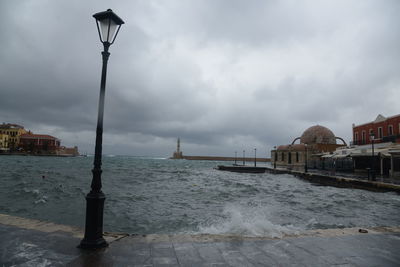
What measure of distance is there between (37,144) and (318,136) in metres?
113

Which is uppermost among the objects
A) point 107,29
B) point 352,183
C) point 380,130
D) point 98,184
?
point 380,130

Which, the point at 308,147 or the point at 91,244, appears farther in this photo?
the point at 308,147

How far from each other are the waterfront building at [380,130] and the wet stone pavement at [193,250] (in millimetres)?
29860

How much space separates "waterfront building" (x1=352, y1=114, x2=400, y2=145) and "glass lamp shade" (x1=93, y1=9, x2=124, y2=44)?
3236 cm

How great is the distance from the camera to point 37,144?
108625mm

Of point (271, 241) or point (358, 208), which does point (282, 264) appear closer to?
point (271, 241)

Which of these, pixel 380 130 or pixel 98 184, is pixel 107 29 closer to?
pixel 98 184

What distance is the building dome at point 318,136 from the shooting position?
60125 millimetres

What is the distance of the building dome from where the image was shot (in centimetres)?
6012

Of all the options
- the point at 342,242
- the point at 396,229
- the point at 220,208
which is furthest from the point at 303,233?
the point at 220,208

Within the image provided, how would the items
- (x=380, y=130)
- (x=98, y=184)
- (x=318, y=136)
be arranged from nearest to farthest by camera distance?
(x=98, y=184) → (x=380, y=130) → (x=318, y=136)

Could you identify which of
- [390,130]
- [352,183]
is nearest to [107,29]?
[352,183]

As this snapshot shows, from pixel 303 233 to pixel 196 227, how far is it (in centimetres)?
354

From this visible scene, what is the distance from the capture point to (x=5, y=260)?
3275mm
